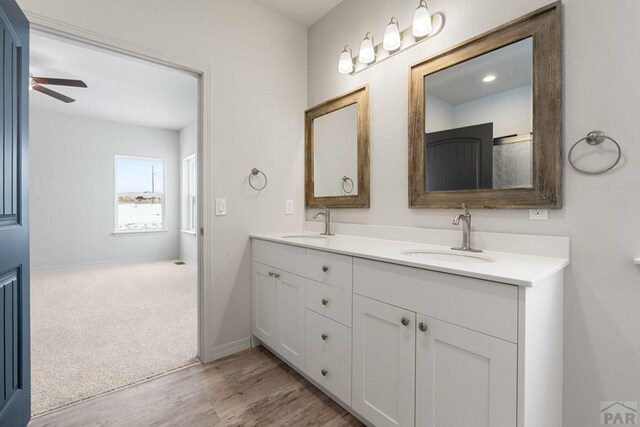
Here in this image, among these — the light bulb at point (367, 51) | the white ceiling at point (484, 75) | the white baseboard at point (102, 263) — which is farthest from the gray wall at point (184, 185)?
the white ceiling at point (484, 75)

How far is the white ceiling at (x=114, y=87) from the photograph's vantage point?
2982mm

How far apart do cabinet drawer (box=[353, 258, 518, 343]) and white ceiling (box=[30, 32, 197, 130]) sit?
2.26 metres

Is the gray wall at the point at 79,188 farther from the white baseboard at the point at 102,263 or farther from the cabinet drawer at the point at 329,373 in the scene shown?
the cabinet drawer at the point at 329,373

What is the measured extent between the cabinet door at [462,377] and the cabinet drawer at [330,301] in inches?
16.4

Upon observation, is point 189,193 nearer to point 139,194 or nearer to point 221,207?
point 139,194

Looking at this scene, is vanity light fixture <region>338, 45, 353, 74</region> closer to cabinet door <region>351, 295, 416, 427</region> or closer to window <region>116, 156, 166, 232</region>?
cabinet door <region>351, 295, 416, 427</region>

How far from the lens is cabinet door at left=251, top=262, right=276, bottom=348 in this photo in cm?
207

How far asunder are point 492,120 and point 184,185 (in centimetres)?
561

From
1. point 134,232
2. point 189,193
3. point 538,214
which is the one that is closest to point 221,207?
point 538,214

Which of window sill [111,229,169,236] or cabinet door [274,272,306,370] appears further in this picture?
window sill [111,229,169,236]

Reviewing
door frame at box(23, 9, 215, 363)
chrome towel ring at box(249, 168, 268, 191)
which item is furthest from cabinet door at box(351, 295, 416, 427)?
chrome towel ring at box(249, 168, 268, 191)

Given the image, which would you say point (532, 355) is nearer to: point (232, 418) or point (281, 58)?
point (232, 418)

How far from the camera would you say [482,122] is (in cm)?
154

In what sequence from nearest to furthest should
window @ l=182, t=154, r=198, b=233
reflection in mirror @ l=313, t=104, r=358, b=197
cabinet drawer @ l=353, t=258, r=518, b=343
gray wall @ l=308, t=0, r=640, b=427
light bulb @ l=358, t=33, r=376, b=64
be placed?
cabinet drawer @ l=353, t=258, r=518, b=343 < gray wall @ l=308, t=0, r=640, b=427 < light bulb @ l=358, t=33, r=376, b=64 < reflection in mirror @ l=313, t=104, r=358, b=197 < window @ l=182, t=154, r=198, b=233
